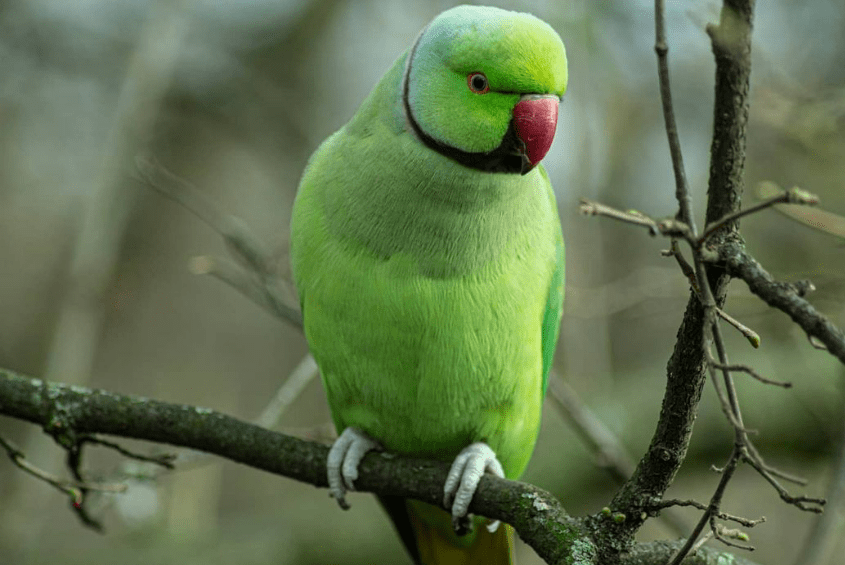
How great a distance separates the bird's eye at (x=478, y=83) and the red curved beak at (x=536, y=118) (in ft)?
0.33

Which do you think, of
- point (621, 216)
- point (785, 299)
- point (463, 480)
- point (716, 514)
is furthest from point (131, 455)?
point (785, 299)

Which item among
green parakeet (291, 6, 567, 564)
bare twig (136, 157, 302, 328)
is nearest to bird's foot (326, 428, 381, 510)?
green parakeet (291, 6, 567, 564)

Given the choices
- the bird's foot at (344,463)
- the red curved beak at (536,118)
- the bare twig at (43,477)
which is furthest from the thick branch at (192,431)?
the red curved beak at (536,118)

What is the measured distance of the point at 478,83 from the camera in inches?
92.5

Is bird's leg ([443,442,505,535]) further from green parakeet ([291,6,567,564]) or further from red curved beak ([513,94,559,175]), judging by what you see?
red curved beak ([513,94,559,175])

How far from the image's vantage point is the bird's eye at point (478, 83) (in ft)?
7.65

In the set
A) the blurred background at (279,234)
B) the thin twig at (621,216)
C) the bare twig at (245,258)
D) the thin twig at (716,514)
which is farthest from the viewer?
the blurred background at (279,234)

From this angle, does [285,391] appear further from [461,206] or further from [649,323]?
[649,323]

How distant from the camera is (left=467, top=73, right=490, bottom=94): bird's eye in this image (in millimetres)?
2332

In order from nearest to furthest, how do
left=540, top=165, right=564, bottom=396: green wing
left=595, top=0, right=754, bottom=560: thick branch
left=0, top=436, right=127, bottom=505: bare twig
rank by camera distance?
left=595, top=0, right=754, bottom=560: thick branch
left=0, top=436, right=127, bottom=505: bare twig
left=540, top=165, right=564, bottom=396: green wing

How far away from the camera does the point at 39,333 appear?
19.4 feet

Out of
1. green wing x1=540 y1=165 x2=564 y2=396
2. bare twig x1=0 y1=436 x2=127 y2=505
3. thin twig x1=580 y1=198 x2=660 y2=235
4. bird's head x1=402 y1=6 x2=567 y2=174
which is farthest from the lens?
green wing x1=540 y1=165 x2=564 y2=396

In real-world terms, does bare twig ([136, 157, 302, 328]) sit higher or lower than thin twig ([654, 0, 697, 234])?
lower

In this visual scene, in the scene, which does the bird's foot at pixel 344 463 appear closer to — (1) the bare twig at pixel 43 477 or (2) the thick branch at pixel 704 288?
(1) the bare twig at pixel 43 477
